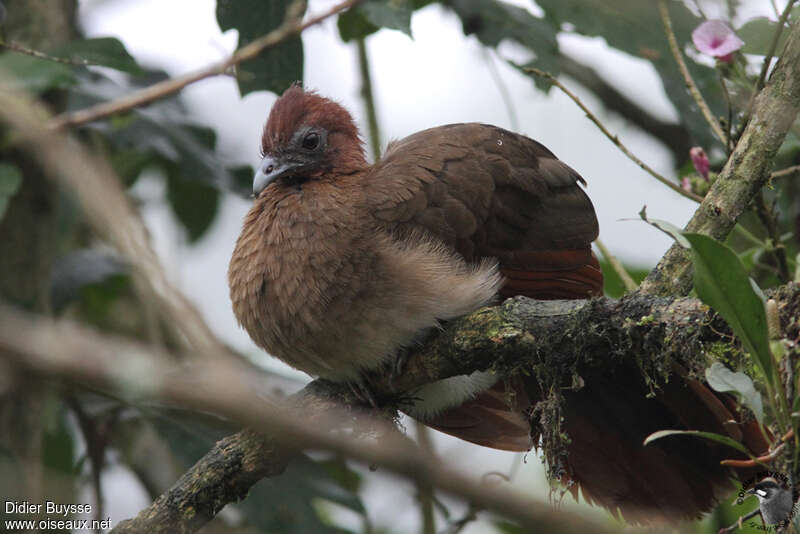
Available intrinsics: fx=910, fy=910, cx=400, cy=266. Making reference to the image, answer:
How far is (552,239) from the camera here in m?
3.31

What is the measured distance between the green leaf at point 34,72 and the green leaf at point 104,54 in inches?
3.7

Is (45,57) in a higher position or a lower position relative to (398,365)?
higher

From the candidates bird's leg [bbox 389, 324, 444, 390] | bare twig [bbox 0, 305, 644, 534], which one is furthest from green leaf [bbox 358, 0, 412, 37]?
bare twig [bbox 0, 305, 644, 534]

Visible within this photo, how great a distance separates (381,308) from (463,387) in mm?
545

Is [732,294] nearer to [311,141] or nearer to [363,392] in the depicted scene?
[363,392]

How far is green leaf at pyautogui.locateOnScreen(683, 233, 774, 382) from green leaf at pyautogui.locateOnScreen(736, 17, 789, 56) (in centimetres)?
112

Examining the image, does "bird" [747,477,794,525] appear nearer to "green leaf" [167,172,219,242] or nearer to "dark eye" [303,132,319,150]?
"dark eye" [303,132,319,150]

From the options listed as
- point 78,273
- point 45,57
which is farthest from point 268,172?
point 78,273

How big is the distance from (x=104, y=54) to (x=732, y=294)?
2423 millimetres

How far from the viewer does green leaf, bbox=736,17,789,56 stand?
2.79 m

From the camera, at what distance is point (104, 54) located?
132 inches

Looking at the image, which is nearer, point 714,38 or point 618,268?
point 714,38

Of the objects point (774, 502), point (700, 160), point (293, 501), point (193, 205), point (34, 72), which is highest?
point (34, 72)

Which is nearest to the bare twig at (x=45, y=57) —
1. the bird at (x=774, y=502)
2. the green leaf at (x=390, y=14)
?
the green leaf at (x=390, y=14)
